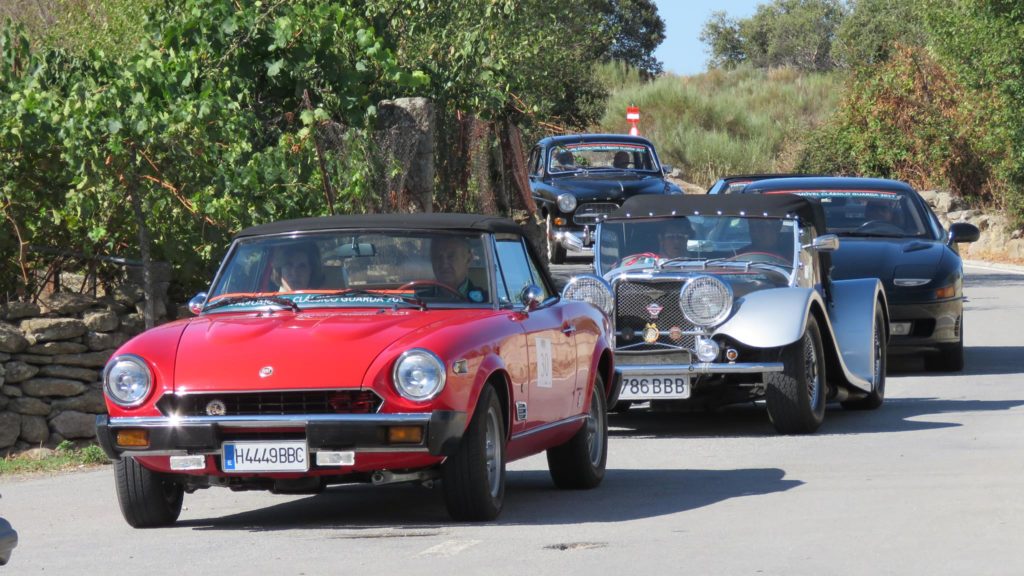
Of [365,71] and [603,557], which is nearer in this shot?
[603,557]

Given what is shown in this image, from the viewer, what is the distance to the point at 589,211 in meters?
25.6

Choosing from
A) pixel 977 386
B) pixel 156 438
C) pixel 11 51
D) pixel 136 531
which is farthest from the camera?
A: pixel 977 386

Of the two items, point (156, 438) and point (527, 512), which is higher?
point (156, 438)

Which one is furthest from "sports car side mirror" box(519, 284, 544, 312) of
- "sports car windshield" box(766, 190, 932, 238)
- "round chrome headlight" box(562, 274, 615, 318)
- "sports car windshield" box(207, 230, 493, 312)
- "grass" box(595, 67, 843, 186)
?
"grass" box(595, 67, 843, 186)

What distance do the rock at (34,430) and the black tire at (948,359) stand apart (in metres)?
8.51

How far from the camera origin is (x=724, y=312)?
1177 centimetres

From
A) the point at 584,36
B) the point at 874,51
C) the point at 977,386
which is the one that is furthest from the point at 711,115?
the point at 977,386

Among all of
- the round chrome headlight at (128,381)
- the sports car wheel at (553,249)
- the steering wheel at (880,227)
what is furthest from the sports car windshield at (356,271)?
the sports car wheel at (553,249)

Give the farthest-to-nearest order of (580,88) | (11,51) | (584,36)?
(580,88) → (584,36) → (11,51)

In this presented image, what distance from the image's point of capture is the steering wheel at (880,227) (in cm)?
1659

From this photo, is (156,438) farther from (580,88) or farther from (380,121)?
(580,88)

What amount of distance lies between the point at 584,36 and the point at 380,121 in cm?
1385

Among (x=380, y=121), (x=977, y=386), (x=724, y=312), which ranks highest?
(x=380, y=121)

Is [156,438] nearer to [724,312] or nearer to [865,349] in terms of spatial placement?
[724,312]
